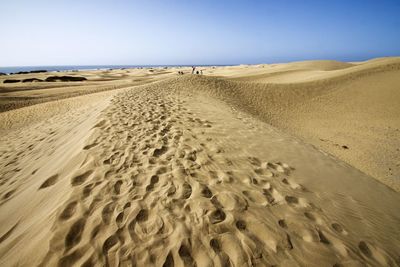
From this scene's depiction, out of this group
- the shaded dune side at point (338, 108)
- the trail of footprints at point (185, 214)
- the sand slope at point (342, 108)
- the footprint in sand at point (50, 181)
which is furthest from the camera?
the shaded dune side at point (338, 108)

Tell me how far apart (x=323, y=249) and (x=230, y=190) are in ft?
4.57

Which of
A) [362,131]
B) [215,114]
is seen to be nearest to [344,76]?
[362,131]

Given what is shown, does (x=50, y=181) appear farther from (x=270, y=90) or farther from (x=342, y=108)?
(x=342, y=108)

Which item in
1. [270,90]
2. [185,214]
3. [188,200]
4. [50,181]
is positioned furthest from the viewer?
[270,90]

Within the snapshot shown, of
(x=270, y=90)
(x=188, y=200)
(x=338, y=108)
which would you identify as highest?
(x=188, y=200)

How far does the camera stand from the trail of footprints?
7.67 feet

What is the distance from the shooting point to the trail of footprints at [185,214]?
7.67ft

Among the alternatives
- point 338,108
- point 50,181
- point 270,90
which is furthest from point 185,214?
point 270,90

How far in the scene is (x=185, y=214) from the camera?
2854mm

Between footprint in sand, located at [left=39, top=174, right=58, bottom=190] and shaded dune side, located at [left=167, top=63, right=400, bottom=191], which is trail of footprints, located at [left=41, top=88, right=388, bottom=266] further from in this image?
shaded dune side, located at [left=167, top=63, right=400, bottom=191]

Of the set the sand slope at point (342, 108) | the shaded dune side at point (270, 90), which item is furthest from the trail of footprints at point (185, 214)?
the shaded dune side at point (270, 90)

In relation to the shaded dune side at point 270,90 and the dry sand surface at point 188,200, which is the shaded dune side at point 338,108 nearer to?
the shaded dune side at point 270,90

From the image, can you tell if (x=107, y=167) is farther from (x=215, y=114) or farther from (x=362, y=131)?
(x=362, y=131)

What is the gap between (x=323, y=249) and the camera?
2.54 m
